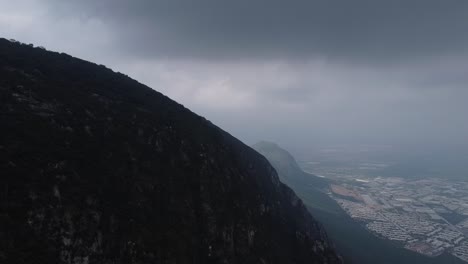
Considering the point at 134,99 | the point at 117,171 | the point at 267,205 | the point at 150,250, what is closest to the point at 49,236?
the point at 150,250

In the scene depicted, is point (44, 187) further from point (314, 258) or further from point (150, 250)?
point (314, 258)

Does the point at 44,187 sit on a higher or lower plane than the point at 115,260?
higher

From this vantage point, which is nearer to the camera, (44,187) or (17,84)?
(44,187)

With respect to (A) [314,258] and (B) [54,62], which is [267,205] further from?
(B) [54,62]

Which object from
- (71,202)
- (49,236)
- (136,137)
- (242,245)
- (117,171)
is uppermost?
(136,137)

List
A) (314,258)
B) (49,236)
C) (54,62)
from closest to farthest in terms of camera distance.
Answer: (49,236) < (314,258) < (54,62)

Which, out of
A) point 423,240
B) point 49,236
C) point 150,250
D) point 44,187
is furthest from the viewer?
point 423,240
